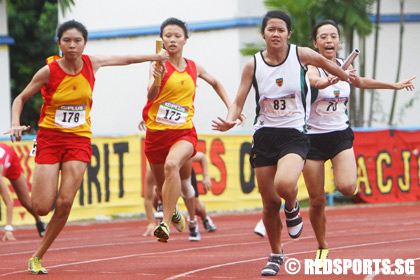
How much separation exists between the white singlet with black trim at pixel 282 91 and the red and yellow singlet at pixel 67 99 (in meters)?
1.79

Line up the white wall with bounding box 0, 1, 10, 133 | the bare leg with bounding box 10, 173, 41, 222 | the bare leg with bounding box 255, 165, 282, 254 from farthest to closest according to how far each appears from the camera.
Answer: the white wall with bounding box 0, 1, 10, 133 → the bare leg with bounding box 10, 173, 41, 222 → the bare leg with bounding box 255, 165, 282, 254

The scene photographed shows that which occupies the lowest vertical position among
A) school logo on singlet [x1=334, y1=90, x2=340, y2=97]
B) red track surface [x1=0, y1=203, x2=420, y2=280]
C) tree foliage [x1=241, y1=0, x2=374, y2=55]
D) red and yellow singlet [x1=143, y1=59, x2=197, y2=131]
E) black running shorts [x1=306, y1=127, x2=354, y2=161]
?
red track surface [x1=0, y1=203, x2=420, y2=280]

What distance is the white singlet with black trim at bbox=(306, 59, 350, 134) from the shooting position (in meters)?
9.59

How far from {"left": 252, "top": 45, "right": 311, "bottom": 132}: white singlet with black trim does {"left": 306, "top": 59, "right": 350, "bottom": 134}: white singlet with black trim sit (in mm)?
683

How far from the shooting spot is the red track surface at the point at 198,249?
31.2ft

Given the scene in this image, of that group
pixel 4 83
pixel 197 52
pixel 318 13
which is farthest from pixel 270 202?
pixel 4 83

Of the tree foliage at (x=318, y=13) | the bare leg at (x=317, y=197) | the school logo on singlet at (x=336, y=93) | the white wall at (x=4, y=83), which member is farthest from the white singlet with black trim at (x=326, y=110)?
the white wall at (x=4, y=83)

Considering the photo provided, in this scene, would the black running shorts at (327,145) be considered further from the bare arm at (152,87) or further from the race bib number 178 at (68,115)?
the race bib number 178 at (68,115)

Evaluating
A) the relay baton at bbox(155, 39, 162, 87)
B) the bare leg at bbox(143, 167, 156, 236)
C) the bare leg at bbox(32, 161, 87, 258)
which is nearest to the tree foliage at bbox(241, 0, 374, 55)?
the bare leg at bbox(143, 167, 156, 236)

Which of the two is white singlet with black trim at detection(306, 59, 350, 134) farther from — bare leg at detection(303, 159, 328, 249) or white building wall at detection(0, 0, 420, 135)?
white building wall at detection(0, 0, 420, 135)

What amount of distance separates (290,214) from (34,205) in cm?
257

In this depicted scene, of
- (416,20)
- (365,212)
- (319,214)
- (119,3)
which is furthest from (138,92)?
(319,214)

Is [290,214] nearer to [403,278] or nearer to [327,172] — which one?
[403,278]

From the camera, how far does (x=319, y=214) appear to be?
30.7ft
